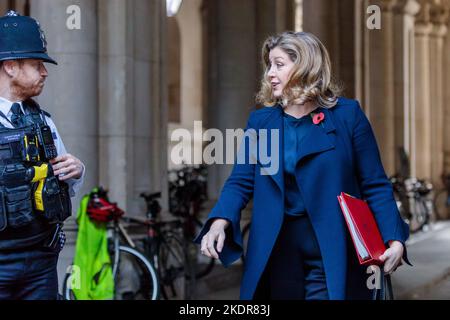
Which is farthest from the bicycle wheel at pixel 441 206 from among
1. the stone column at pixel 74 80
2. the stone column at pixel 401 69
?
the stone column at pixel 74 80

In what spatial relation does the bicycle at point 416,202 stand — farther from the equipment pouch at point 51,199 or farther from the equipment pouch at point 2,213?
the equipment pouch at point 2,213

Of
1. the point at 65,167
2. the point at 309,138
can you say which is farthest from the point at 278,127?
the point at 65,167

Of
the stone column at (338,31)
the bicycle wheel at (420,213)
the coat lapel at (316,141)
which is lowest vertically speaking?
the bicycle wheel at (420,213)

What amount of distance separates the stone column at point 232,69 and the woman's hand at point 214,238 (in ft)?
30.7

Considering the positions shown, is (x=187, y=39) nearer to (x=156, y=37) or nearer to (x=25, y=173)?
(x=156, y=37)

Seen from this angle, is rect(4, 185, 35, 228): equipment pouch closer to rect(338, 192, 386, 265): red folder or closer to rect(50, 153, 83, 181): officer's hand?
rect(50, 153, 83, 181): officer's hand

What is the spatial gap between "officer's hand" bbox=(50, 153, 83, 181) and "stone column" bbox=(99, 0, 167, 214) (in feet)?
15.7

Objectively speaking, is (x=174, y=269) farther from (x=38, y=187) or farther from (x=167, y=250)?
(x=38, y=187)

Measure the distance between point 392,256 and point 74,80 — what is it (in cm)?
518

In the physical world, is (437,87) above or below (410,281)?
above

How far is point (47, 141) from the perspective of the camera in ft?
12.7

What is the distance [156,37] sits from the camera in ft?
30.4

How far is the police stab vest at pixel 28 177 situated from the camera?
3.74m

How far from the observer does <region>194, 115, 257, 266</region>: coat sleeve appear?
149 inches
